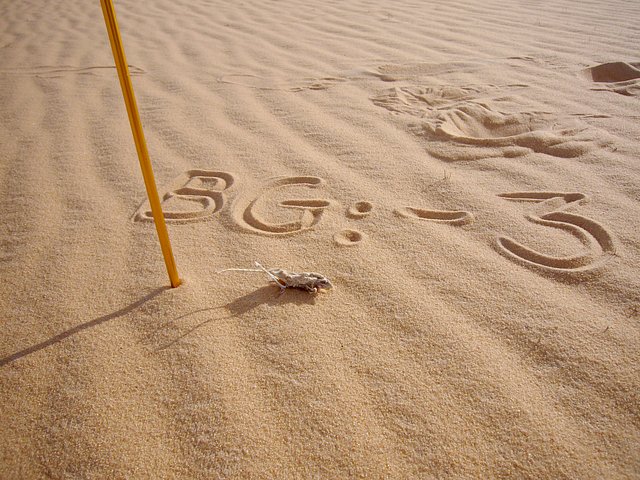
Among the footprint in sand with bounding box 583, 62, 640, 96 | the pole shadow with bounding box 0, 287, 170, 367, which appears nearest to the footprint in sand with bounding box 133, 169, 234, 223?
the pole shadow with bounding box 0, 287, 170, 367

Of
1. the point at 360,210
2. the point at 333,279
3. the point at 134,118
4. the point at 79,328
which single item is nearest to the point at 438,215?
the point at 360,210

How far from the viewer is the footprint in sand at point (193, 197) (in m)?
1.68

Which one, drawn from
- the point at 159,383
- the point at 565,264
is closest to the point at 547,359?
the point at 565,264

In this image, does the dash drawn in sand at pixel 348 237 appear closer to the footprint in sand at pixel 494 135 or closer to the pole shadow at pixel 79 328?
the pole shadow at pixel 79 328

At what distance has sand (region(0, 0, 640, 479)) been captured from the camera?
0.92 meters

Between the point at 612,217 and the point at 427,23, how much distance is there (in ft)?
10.2

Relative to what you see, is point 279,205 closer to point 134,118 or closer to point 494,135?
point 134,118

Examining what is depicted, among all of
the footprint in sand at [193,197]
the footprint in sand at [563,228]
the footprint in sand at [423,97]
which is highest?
the footprint in sand at [423,97]

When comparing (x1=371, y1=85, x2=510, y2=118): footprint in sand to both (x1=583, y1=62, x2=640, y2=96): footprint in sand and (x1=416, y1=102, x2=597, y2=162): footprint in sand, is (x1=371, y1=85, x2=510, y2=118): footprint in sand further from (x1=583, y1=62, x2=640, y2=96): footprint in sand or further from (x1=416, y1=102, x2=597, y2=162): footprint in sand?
(x1=583, y1=62, x2=640, y2=96): footprint in sand

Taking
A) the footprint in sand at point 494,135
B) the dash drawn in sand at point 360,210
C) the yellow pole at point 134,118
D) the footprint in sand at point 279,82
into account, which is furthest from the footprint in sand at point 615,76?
the yellow pole at point 134,118

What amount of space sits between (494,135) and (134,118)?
1.68m

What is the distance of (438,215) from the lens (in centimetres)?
162

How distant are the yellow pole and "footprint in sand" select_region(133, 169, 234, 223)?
0.44 metres

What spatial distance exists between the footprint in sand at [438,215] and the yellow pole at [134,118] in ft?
2.58
